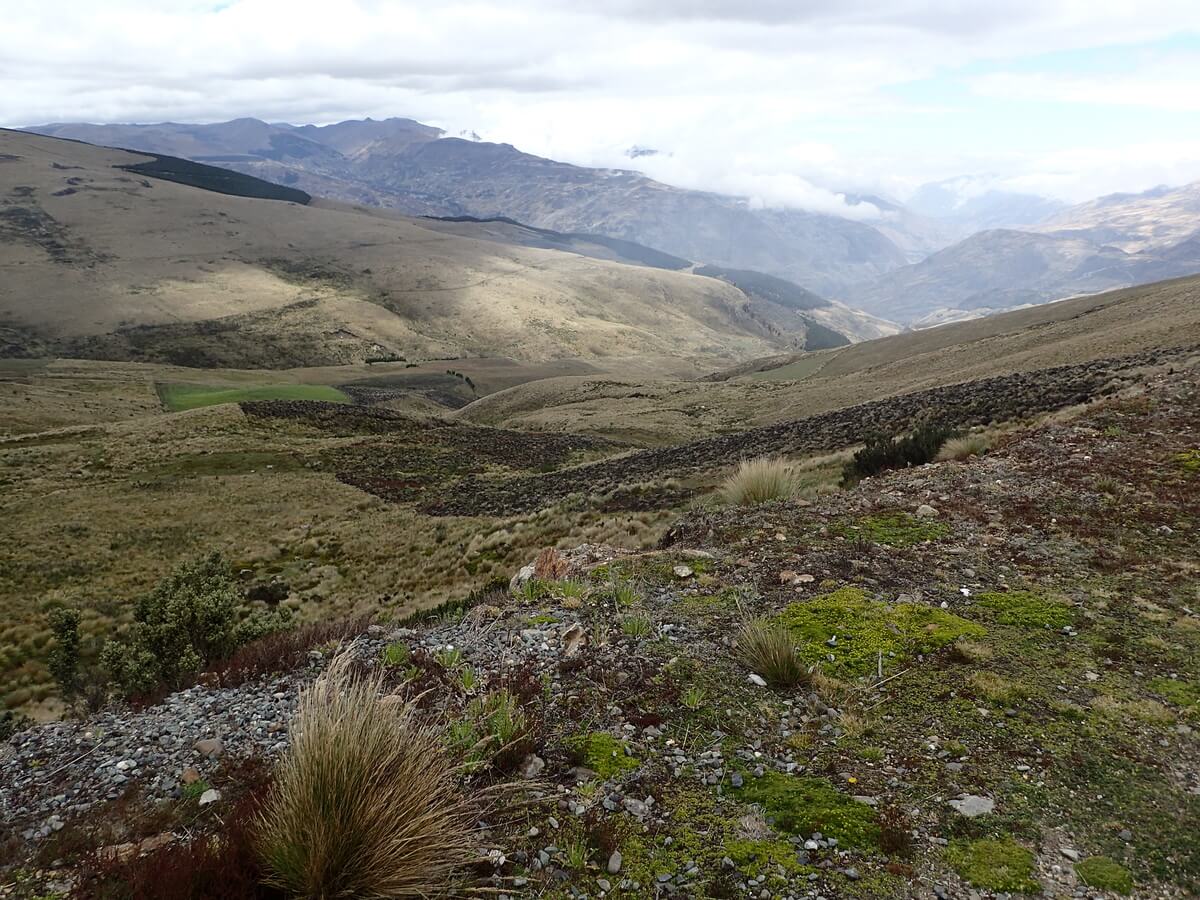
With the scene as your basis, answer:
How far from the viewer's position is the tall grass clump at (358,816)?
3371 mm

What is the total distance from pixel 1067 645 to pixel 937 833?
122 inches

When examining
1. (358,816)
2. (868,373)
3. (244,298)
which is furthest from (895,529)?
(244,298)

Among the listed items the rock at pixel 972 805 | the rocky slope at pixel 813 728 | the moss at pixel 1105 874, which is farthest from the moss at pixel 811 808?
the moss at pixel 1105 874

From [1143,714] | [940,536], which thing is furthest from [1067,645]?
[940,536]

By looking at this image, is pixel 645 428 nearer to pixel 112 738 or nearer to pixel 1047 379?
pixel 1047 379

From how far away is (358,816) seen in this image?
136 inches

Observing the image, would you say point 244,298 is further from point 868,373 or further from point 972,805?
point 972,805

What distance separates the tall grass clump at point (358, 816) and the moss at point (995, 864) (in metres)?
2.86

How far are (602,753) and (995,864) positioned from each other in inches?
100

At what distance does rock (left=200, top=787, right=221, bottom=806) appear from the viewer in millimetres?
4305

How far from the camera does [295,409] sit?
49.3 meters

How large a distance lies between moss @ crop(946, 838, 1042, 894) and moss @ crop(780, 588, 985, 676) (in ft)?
6.60

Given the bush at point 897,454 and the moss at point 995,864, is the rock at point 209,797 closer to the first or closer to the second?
the moss at point 995,864

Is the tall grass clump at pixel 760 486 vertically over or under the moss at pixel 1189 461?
under
